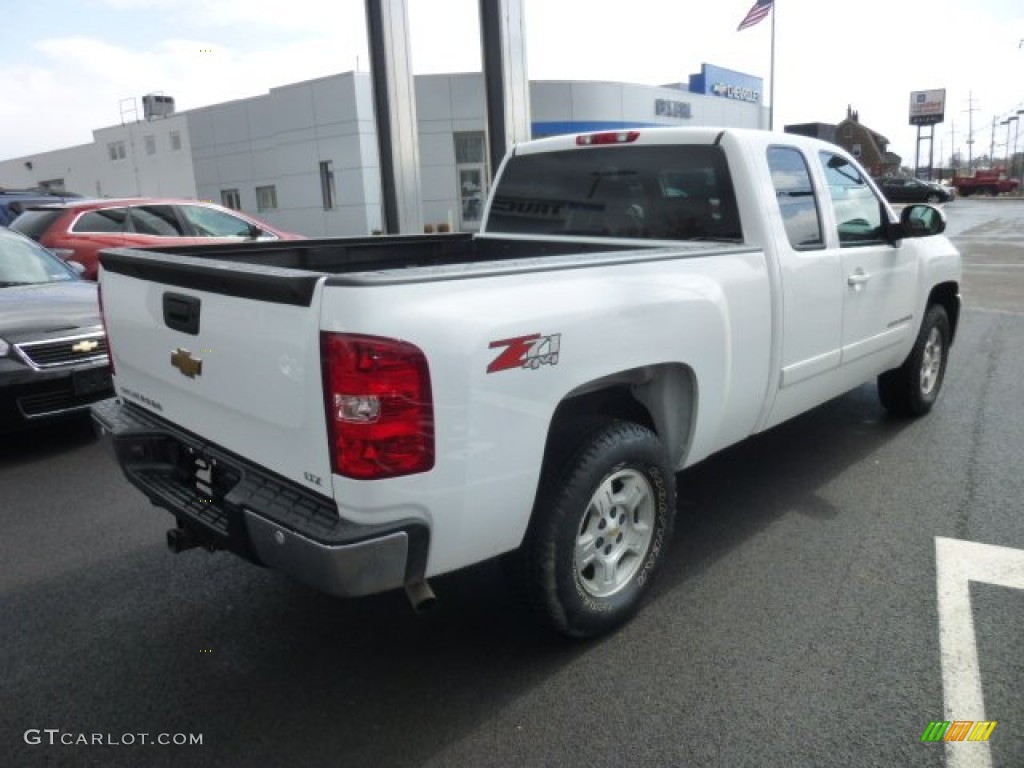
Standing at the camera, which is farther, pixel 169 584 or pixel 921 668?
→ pixel 169 584

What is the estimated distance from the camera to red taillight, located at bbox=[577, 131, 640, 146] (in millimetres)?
4051

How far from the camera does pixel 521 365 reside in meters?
2.42

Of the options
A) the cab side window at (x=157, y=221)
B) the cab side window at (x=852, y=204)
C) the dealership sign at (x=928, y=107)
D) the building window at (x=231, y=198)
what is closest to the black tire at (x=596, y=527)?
the cab side window at (x=852, y=204)

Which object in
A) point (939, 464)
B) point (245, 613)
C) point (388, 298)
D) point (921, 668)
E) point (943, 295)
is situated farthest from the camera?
point (943, 295)

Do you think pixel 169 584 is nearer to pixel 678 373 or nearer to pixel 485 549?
pixel 485 549

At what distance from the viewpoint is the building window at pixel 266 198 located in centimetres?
3141

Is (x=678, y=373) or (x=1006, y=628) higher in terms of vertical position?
(x=678, y=373)

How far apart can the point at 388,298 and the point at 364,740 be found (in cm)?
142

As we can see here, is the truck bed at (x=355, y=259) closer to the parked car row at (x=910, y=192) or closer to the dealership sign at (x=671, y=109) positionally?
the dealership sign at (x=671, y=109)

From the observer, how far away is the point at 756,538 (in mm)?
3879

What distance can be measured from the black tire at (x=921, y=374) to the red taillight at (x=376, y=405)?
439 cm

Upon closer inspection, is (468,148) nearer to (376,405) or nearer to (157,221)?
(157,221)

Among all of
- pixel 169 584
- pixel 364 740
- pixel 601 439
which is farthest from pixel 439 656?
pixel 169 584

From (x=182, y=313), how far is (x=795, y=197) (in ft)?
9.70
